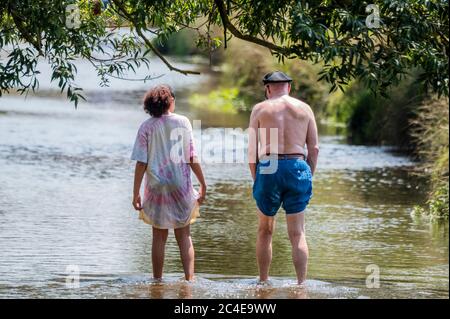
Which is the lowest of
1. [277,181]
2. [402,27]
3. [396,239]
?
[396,239]

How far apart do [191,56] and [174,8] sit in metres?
53.4

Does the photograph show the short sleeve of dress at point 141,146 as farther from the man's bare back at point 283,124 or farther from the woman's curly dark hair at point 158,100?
the man's bare back at point 283,124

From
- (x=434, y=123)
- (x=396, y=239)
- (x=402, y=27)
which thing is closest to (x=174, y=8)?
(x=402, y=27)

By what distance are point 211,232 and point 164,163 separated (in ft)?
15.0

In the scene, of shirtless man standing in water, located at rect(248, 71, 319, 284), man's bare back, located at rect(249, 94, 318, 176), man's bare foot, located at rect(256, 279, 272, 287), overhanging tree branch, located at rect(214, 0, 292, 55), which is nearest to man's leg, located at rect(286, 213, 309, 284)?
shirtless man standing in water, located at rect(248, 71, 319, 284)

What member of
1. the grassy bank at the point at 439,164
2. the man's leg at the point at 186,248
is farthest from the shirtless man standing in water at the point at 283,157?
the grassy bank at the point at 439,164

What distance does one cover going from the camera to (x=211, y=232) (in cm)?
1441

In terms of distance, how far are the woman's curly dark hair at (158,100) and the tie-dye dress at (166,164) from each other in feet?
0.23

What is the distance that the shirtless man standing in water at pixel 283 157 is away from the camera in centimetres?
969

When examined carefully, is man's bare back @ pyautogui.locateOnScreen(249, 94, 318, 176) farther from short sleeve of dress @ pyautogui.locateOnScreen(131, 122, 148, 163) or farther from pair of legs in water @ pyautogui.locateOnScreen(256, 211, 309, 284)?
short sleeve of dress @ pyautogui.locateOnScreen(131, 122, 148, 163)

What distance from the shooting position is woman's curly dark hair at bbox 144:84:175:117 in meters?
9.85

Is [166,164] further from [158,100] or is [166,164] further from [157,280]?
[157,280]

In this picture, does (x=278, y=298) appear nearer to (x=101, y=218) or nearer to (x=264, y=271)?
(x=264, y=271)

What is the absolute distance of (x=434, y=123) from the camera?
61.7ft
